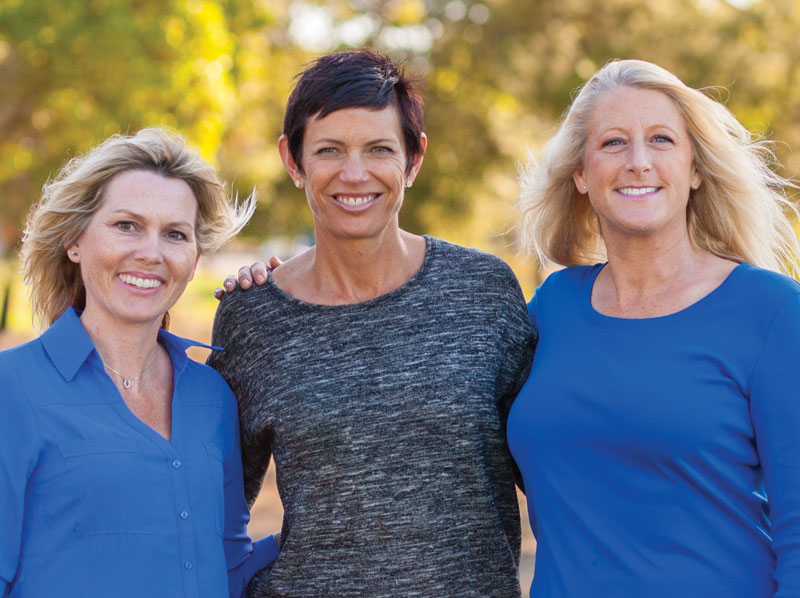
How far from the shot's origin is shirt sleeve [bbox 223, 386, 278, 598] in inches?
129

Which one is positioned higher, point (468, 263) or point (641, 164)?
point (641, 164)

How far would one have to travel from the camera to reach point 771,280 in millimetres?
2750

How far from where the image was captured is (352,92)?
3.25 meters

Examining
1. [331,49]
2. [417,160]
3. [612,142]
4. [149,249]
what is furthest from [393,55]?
[149,249]

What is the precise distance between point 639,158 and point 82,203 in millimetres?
1793

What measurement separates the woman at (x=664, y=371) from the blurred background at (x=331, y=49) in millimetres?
3946

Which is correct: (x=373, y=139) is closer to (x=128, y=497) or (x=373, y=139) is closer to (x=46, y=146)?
(x=128, y=497)

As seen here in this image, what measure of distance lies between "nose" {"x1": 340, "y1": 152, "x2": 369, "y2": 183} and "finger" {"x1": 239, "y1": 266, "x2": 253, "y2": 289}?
0.58m

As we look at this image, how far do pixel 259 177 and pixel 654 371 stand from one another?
48.2 ft

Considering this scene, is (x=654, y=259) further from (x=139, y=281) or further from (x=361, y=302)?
(x=139, y=281)

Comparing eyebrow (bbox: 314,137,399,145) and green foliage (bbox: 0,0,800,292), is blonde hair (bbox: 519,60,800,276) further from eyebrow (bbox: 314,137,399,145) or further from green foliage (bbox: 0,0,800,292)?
green foliage (bbox: 0,0,800,292)

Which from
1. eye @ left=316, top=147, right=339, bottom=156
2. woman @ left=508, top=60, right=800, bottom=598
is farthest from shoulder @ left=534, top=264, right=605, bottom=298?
eye @ left=316, top=147, right=339, bottom=156

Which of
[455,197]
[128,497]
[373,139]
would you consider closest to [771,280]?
[373,139]

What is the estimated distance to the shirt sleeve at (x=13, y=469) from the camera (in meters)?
2.50
